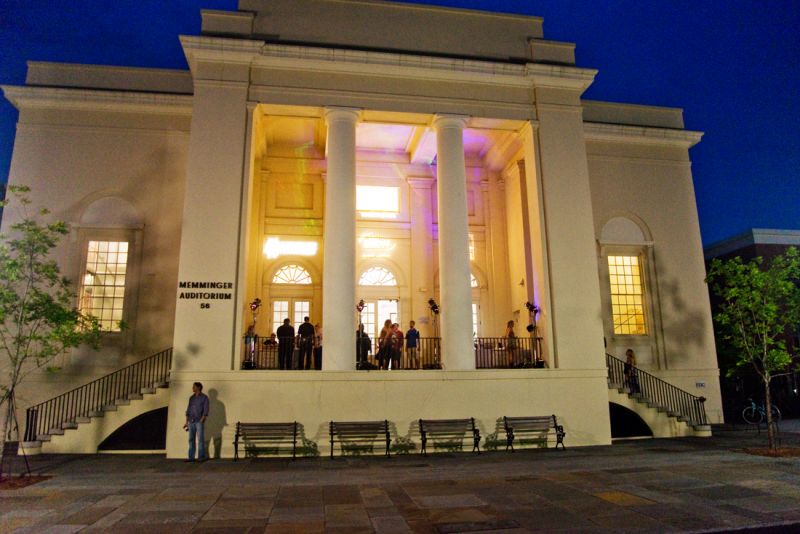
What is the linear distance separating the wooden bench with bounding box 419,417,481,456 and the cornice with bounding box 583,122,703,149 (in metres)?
12.3

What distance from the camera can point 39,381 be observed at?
53.7ft

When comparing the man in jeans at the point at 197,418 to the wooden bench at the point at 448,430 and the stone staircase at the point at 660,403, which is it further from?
the stone staircase at the point at 660,403

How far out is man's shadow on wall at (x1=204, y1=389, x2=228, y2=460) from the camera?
45.1ft

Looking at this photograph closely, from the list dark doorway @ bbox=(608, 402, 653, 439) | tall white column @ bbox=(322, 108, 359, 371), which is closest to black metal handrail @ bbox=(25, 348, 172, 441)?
tall white column @ bbox=(322, 108, 359, 371)

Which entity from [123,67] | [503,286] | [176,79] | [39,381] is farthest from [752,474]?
[123,67]

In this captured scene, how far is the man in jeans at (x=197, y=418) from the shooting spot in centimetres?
1308

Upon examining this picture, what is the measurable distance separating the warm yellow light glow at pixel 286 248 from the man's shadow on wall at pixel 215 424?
715 centimetres

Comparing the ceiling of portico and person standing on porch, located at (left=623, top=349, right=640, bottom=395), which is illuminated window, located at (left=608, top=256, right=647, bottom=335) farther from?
the ceiling of portico

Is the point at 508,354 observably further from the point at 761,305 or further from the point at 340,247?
the point at 761,305

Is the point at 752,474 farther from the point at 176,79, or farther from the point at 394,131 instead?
the point at 176,79

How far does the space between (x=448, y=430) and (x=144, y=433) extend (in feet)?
28.1

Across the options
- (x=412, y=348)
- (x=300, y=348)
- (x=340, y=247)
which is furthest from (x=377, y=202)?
(x=300, y=348)

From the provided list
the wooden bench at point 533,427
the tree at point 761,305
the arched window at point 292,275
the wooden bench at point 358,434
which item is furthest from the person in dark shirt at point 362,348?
the tree at point 761,305

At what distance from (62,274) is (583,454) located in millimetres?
16068
